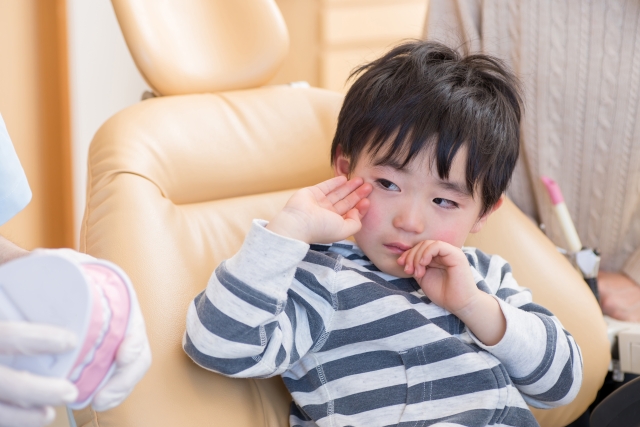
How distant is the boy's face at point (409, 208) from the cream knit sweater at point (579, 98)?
0.52 m

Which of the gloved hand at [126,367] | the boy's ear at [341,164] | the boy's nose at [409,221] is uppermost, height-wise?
the gloved hand at [126,367]

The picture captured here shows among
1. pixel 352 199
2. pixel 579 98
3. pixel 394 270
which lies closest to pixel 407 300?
pixel 394 270

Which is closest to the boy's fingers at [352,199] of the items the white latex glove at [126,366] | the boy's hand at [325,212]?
the boy's hand at [325,212]

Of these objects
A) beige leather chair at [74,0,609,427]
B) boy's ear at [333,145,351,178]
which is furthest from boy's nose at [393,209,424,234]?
beige leather chair at [74,0,609,427]

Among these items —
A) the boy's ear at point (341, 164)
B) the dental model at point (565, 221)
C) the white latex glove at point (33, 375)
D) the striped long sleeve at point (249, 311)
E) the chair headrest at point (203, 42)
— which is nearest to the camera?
Answer: the white latex glove at point (33, 375)

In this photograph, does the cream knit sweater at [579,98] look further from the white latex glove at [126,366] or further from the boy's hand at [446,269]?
the white latex glove at [126,366]

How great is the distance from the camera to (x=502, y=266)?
1.08 meters

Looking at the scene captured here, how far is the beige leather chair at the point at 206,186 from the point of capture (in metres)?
0.89

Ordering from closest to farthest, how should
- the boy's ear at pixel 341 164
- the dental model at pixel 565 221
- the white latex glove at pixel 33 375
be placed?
the white latex glove at pixel 33 375, the boy's ear at pixel 341 164, the dental model at pixel 565 221

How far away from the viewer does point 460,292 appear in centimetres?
92

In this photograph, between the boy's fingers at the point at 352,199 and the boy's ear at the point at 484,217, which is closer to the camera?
the boy's fingers at the point at 352,199

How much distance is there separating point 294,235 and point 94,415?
0.33 m

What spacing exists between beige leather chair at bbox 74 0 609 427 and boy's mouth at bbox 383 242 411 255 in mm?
258

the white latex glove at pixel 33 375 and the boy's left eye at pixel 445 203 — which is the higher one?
the white latex glove at pixel 33 375
